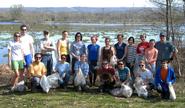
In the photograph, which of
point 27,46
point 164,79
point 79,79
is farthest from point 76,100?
point 164,79

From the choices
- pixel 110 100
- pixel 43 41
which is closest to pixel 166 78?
pixel 110 100

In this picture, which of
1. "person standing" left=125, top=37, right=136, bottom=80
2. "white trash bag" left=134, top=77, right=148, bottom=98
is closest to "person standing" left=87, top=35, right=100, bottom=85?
"person standing" left=125, top=37, right=136, bottom=80

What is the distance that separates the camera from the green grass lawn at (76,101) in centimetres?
1123

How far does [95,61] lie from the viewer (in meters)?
13.1

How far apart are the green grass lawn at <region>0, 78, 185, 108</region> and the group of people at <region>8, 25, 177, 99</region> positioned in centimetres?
45

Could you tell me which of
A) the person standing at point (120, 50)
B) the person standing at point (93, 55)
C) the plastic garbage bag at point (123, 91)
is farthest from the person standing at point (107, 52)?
the plastic garbage bag at point (123, 91)

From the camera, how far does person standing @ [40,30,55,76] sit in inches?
502

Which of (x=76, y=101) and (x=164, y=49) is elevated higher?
(x=164, y=49)

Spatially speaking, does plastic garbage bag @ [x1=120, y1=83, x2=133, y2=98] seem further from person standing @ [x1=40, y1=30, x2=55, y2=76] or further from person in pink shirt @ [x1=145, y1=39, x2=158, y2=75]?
person standing @ [x1=40, y1=30, x2=55, y2=76]

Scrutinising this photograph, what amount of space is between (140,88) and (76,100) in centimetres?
199

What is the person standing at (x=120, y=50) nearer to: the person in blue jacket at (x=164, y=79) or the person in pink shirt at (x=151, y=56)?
the person in pink shirt at (x=151, y=56)

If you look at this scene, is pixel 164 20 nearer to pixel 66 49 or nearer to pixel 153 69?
pixel 153 69

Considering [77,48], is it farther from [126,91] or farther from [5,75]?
[5,75]

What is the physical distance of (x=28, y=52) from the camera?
12.7m
